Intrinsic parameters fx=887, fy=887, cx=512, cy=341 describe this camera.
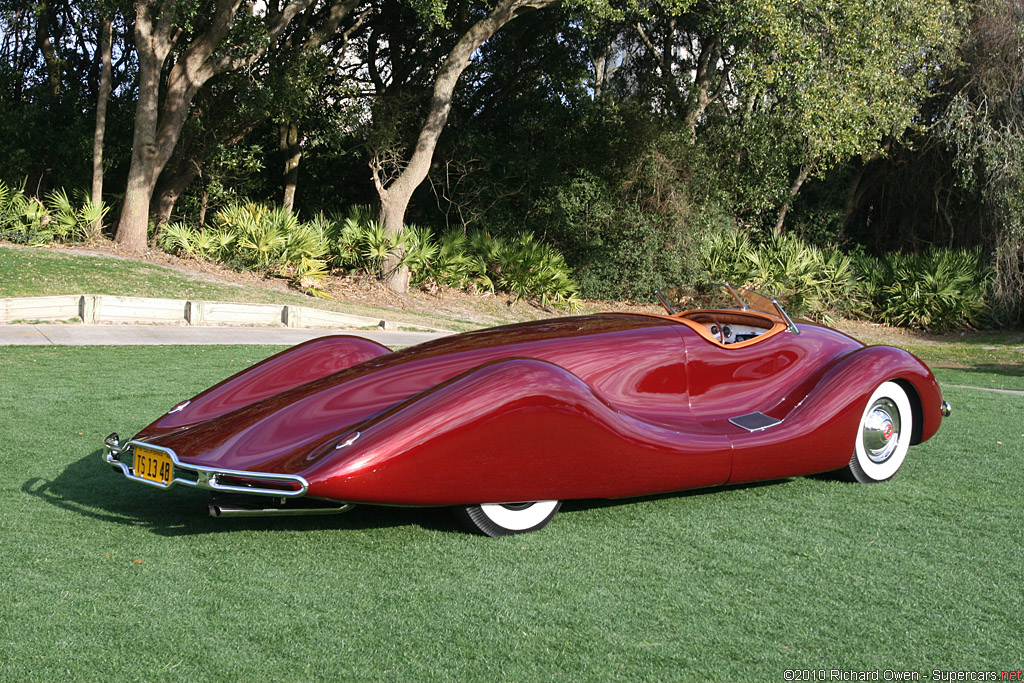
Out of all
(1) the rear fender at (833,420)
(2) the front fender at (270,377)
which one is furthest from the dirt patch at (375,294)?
(1) the rear fender at (833,420)

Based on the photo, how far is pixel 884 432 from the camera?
5.40 metres

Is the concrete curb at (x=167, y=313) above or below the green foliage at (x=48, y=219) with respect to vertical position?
below

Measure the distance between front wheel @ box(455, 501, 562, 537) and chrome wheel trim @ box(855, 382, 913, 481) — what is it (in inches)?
84.6

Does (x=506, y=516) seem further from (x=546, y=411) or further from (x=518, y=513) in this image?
(x=546, y=411)

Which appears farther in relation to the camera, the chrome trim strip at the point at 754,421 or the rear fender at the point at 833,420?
the chrome trim strip at the point at 754,421

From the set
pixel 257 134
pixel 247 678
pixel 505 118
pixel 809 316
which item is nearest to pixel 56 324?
pixel 247 678

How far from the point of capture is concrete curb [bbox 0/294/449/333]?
11742mm

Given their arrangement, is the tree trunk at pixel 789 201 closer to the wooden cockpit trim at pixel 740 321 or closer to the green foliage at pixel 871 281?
the green foliage at pixel 871 281

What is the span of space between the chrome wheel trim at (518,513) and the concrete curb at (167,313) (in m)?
9.63

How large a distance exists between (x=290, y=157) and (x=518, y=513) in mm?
19392

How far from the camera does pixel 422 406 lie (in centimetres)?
393

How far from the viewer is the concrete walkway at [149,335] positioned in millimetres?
10391

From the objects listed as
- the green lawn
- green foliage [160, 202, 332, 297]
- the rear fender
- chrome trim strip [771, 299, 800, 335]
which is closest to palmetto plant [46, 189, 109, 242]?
green foliage [160, 202, 332, 297]

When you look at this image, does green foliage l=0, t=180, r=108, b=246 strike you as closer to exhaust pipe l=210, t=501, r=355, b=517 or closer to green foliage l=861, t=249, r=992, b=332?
exhaust pipe l=210, t=501, r=355, b=517
